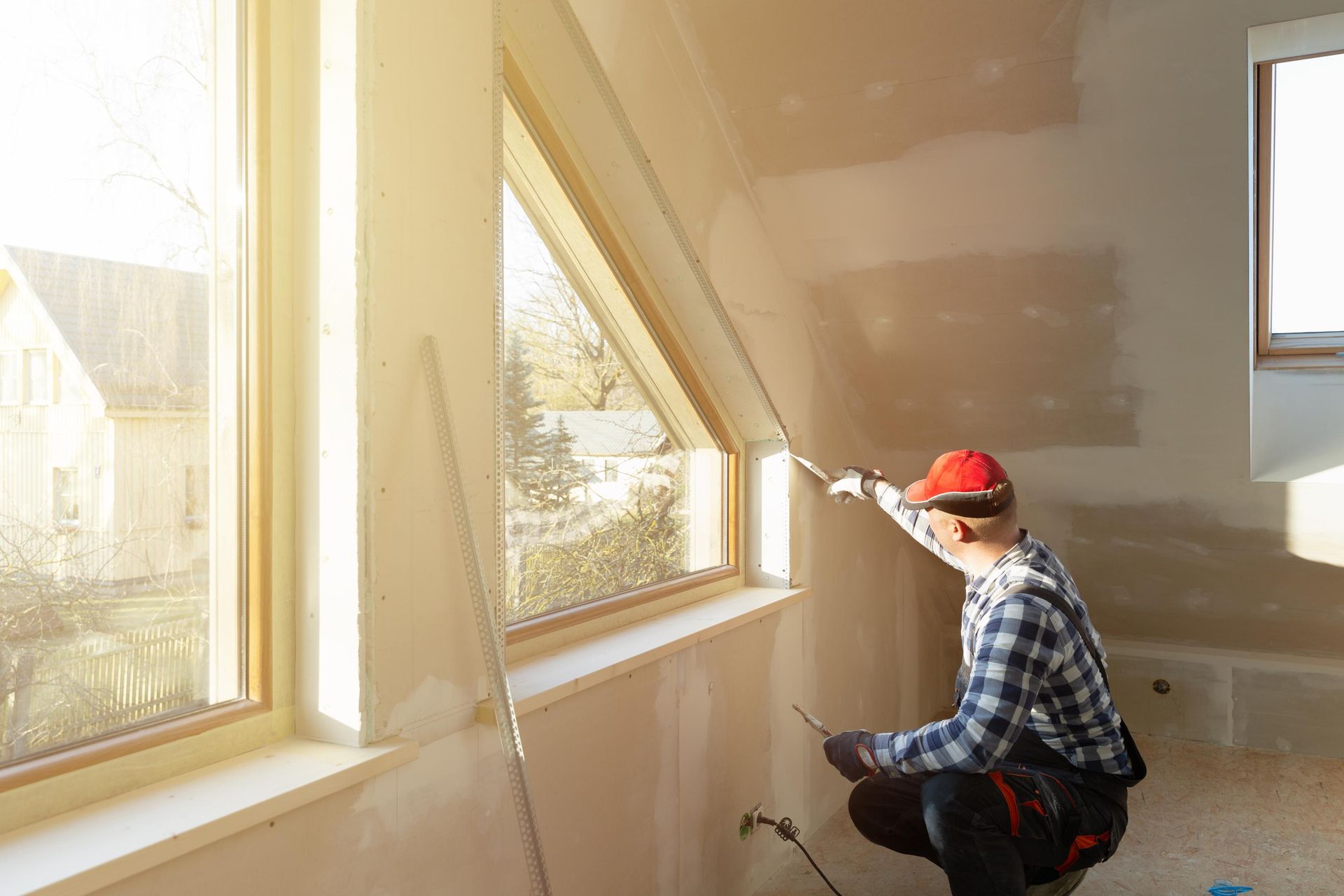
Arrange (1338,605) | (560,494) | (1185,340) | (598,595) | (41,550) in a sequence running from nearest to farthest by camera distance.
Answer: (41,550) → (560,494) → (598,595) → (1185,340) → (1338,605)

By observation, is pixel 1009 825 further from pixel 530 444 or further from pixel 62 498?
pixel 62 498

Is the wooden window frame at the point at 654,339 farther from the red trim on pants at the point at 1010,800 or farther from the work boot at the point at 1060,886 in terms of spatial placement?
the work boot at the point at 1060,886

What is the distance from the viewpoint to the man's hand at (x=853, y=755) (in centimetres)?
204

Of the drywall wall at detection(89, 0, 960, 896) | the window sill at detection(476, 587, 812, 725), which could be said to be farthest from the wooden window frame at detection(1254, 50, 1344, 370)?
the window sill at detection(476, 587, 812, 725)

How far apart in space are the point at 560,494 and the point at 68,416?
114 cm

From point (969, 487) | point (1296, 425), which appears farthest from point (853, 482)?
point (1296, 425)

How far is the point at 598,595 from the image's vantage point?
239 cm

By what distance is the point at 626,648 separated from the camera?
216cm

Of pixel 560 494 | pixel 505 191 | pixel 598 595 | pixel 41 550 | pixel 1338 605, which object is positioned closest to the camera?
pixel 41 550

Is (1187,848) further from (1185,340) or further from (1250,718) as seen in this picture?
(1185,340)

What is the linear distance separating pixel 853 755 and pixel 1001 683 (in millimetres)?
386

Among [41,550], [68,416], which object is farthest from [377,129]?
[41,550]

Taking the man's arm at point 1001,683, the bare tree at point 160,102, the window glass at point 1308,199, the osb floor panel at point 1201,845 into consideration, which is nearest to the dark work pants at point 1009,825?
the man's arm at point 1001,683

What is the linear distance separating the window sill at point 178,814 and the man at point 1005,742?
3.56ft
